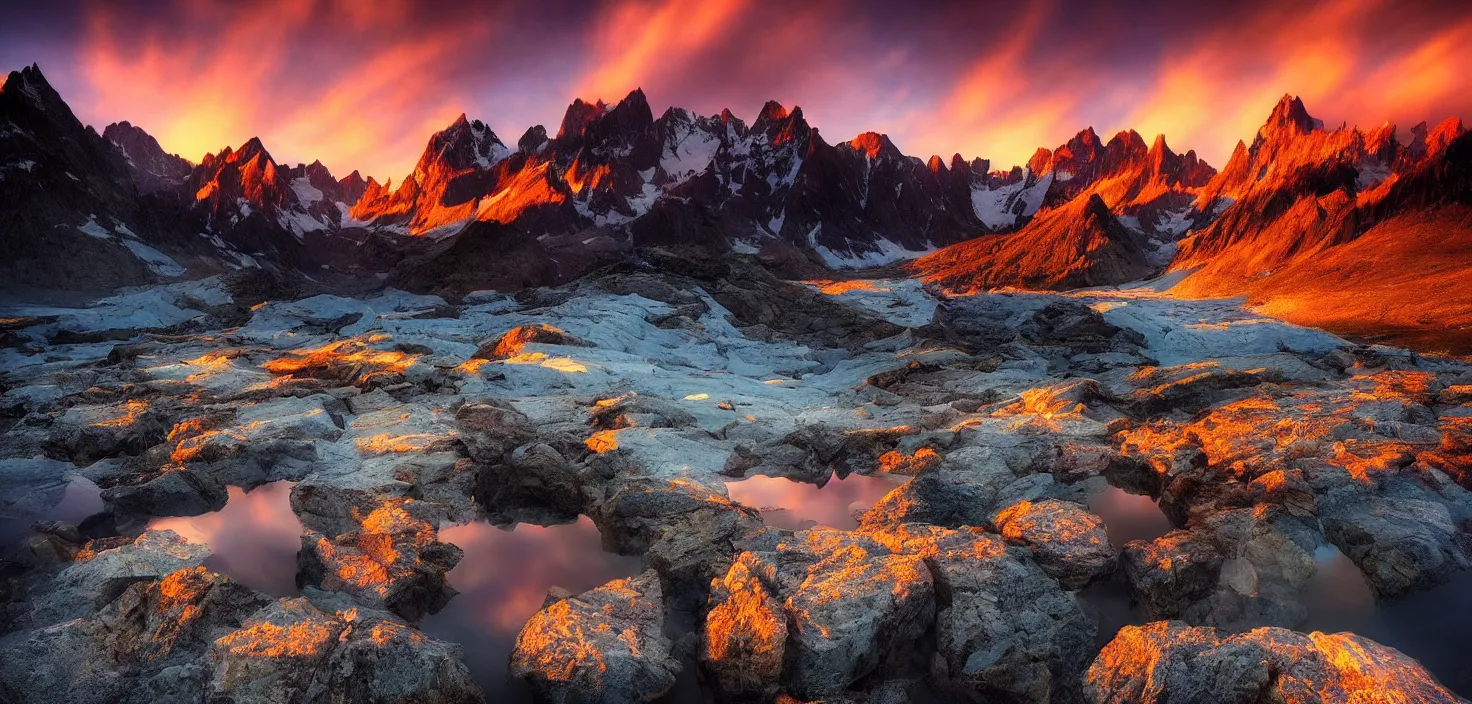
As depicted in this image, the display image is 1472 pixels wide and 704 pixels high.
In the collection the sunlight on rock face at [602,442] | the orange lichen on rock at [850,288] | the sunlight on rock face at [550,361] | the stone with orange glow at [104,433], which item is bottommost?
the sunlight on rock face at [602,442]

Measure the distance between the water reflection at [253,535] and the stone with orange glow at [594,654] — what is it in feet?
17.1

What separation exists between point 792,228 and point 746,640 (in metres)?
169

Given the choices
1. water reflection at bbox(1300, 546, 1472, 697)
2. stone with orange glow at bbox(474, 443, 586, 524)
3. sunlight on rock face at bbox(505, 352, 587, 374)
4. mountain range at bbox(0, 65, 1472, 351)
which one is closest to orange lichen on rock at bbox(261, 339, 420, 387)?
sunlight on rock face at bbox(505, 352, 587, 374)

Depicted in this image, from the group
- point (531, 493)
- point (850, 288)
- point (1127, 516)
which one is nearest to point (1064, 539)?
point (1127, 516)

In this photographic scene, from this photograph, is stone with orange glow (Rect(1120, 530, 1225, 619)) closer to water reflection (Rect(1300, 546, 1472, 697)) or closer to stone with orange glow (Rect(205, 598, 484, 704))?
water reflection (Rect(1300, 546, 1472, 697))

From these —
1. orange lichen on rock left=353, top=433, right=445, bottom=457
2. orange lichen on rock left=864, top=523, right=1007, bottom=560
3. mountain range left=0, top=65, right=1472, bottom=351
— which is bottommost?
orange lichen on rock left=864, top=523, right=1007, bottom=560

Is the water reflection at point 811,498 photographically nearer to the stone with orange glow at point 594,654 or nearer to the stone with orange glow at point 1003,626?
the stone with orange glow at point 1003,626

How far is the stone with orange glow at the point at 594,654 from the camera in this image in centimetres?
838

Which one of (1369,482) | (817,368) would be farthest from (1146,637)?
(817,368)

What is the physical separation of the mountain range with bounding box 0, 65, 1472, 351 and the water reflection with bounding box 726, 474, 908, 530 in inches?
1584

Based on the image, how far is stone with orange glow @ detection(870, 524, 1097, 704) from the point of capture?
28.2 feet

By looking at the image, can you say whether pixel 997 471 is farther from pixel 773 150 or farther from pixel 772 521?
pixel 773 150

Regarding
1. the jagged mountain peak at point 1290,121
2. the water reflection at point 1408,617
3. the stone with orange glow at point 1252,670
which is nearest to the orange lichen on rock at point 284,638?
the stone with orange glow at point 1252,670

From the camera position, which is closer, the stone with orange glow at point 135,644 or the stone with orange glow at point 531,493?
the stone with orange glow at point 135,644
